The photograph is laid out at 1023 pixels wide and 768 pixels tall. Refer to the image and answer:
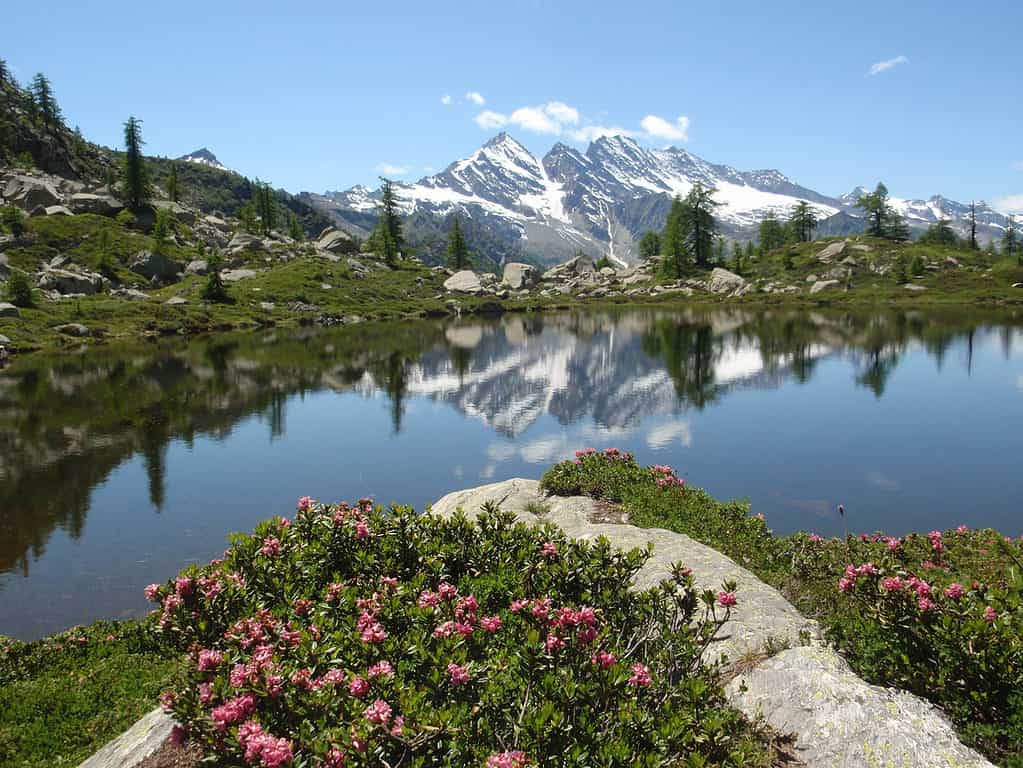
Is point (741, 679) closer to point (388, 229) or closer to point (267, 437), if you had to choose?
point (267, 437)

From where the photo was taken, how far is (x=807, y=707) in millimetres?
6938

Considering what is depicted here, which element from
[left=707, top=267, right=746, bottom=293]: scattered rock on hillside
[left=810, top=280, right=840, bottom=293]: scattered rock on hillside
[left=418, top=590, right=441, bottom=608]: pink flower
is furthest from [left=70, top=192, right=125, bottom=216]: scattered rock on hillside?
[left=810, top=280, right=840, bottom=293]: scattered rock on hillside

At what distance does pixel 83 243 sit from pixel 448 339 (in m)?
93.2

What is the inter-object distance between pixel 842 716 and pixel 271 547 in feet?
26.9

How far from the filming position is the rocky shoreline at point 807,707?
6.10 metres

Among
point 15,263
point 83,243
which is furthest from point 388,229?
point 15,263

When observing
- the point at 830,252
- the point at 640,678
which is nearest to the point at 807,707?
the point at 640,678

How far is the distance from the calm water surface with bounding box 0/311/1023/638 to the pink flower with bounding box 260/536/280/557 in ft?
36.7

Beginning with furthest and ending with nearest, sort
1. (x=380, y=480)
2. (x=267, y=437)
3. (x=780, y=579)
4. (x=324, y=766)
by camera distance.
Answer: (x=267, y=437), (x=380, y=480), (x=780, y=579), (x=324, y=766)

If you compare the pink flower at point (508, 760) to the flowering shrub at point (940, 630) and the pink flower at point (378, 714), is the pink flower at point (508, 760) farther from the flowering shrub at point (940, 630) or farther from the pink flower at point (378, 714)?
the flowering shrub at point (940, 630)

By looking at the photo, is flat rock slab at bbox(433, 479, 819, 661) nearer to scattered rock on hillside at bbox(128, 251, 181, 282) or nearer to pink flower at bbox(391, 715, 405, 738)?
pink flower at bbox(391, 715, 405, 738)

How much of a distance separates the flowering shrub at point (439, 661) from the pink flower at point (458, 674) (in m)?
0.02

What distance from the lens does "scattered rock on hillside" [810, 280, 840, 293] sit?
159 meters

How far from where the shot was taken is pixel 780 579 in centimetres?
1222
